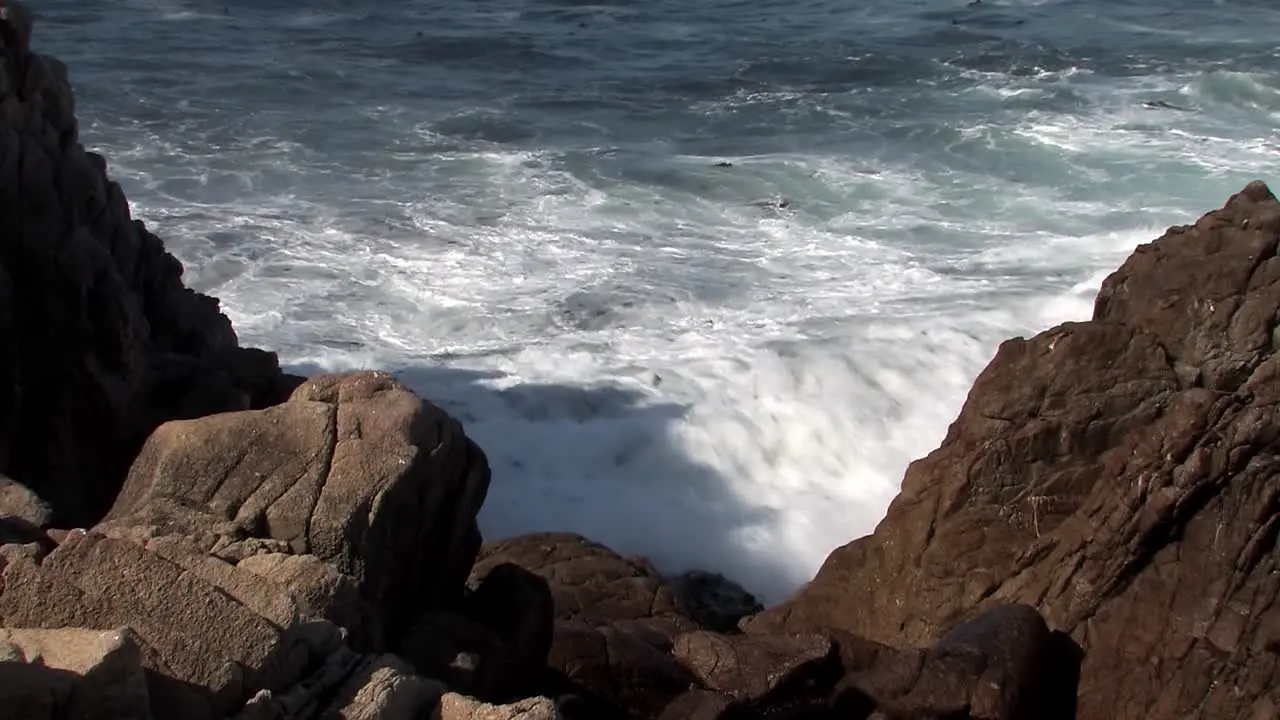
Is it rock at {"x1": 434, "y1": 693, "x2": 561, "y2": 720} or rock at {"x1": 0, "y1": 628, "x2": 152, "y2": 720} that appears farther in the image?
rock at {"x1": 434, "y1": 693, "x2": 561, "y2": 720}

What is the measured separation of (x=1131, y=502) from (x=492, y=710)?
208 inches

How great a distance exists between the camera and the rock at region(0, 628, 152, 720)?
5461 millimetres

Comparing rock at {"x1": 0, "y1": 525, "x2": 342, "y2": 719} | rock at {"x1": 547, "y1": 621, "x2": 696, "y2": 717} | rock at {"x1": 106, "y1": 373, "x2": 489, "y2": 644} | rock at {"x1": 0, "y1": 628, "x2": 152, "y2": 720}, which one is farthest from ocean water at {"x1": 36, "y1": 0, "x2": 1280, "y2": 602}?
rock at {"x1": 0, "y1": 628, "x2": 152, "y2": 720}

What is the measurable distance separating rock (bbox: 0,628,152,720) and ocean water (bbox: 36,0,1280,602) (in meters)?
8.07

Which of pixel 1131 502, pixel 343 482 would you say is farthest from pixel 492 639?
pixel 1131 502

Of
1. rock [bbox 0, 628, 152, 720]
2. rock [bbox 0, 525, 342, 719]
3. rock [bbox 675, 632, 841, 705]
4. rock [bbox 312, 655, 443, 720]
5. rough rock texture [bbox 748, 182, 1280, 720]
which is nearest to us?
rock [bbox 0, 628, 152, 720]

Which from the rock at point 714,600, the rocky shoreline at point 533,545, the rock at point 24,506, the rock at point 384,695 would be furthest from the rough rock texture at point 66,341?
the rock at point 384,695

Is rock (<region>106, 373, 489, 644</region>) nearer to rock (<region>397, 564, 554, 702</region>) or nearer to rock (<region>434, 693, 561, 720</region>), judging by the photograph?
rock (<region>397, 564, 554, 702</region>)

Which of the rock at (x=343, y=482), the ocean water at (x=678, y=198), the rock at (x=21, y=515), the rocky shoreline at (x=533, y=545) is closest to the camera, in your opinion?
the rocky shoreline at (x=533, y=545)

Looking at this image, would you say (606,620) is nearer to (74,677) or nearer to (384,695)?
(384,695)

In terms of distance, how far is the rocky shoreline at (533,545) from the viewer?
257 inches

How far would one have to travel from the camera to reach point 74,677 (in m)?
5.60

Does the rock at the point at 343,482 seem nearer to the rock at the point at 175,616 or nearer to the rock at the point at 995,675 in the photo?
the rock at the point at 175,616

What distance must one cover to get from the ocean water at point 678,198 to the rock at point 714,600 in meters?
0.59
